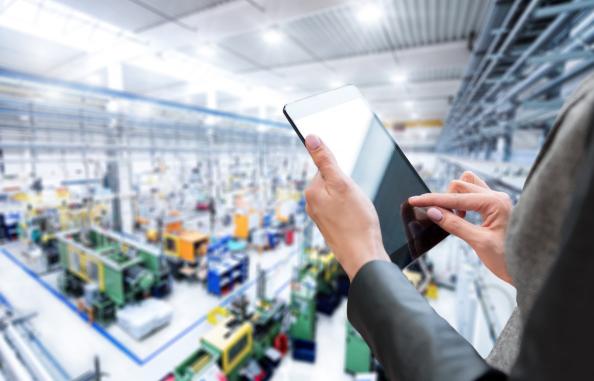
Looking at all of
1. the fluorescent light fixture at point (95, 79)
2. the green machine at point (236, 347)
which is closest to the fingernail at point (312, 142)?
the green machine at point (236, 347)

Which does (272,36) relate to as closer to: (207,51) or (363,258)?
(207,51)

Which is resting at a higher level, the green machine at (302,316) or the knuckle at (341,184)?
the knuckle at (341,184)

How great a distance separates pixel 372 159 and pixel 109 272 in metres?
6.72

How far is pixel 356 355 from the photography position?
14.8 feet

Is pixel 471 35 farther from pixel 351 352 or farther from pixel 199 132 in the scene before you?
pixel 199 132

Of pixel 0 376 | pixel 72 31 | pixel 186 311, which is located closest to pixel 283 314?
pixel 186 311

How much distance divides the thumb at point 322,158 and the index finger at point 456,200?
0.29 m

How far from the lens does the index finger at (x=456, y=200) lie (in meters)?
0.76

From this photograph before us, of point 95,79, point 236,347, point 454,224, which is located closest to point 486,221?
point 454,224

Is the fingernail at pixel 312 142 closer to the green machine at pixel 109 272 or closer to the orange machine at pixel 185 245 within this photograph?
the green machine at pixel 109 272

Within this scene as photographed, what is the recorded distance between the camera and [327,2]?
3.24 meters

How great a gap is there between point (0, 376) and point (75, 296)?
6.65 metres

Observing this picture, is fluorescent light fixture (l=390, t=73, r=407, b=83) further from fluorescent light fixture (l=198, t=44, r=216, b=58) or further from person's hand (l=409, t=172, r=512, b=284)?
person's hand (l=409, t=172, r=512, b=284)

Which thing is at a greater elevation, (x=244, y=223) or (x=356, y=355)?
(x=244, y=223)
